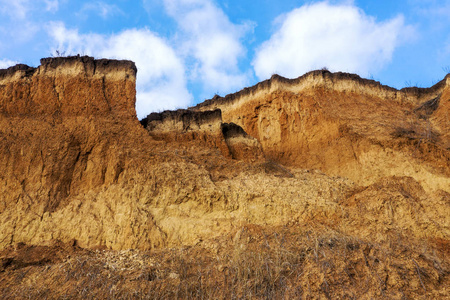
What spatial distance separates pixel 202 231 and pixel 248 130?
12.8m

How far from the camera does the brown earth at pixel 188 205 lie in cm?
777

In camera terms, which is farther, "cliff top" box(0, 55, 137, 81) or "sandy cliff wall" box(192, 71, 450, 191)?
"sandy cliff wall" box(192, 71, 450, 191)

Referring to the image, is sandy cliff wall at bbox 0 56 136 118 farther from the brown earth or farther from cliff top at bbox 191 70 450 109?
cliff top at bbox 191 70 450 109

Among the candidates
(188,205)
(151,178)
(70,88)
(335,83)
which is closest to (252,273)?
(188,205)

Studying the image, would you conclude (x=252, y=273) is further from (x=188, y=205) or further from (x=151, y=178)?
(x=151, y=178)

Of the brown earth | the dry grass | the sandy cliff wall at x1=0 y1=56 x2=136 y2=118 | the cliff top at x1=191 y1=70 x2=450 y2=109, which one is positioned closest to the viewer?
the dry grass

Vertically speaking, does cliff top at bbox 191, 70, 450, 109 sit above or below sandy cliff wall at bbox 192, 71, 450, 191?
above

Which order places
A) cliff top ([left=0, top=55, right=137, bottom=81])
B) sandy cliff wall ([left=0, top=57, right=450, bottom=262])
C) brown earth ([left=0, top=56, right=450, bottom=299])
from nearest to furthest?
1. brown earth ([left=0, top=56, right=450, bottom=299])
2. sandy cliff wall ([left=0, top=57, right=450, bottom=262])
3. cliff top ([left=0, top=55, right=137, bottom=81])

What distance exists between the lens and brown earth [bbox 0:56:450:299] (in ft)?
25.5

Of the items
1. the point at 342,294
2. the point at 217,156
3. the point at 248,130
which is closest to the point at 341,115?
the point at 248,130

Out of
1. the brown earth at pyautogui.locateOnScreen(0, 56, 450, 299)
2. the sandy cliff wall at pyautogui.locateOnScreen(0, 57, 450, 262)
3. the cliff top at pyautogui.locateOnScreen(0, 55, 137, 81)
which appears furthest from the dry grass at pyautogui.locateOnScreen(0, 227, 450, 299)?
the cliff top at pyautogui.locateOnScreen(0, 55, 137, 81)

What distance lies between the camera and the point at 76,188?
11.4 metres

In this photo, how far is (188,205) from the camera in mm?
10648

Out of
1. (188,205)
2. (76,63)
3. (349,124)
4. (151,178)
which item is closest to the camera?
(188,205)
